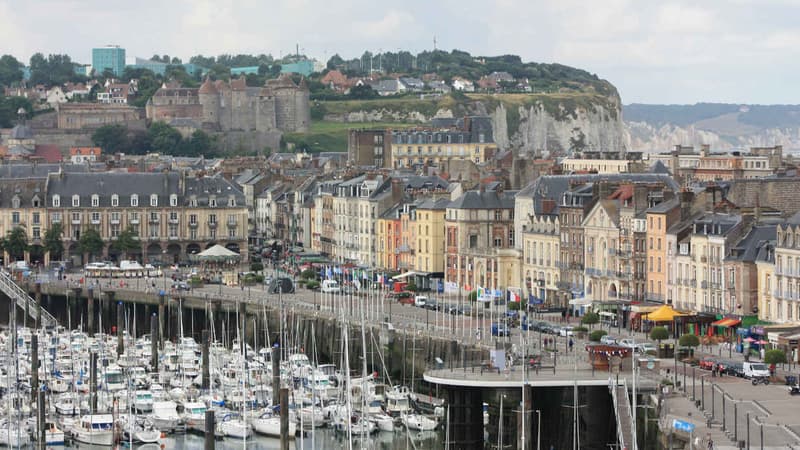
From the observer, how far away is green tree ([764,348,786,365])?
2147 inches

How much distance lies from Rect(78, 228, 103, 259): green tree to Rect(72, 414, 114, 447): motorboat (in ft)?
151

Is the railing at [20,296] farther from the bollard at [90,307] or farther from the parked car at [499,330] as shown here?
the parked car at [499,330]

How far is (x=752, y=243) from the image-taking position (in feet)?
214

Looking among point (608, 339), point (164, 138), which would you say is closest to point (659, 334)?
point (608, 339)

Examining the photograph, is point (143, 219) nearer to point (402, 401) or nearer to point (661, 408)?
point (402, 401)

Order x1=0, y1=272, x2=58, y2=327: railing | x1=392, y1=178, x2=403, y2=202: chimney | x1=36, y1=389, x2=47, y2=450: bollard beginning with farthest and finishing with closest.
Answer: x1=392, y1=178, x2=403, y2=202: chimney → x1=0, y1=272, x2=58, y2=327: railing → x1=36, y1=389, x2=47, y2=450: bollard

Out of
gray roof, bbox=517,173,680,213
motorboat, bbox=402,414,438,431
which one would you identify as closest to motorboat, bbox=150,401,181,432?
motorboat, bbox=402,414,438,431

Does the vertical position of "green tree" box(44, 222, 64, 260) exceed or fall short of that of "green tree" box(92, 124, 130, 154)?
it falls short

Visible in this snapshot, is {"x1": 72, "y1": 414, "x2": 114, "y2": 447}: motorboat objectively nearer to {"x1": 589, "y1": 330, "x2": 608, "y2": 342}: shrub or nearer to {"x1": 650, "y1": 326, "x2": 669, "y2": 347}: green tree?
{"x1": 589, "y1": 330, "x2": 608, "y2": 342}: shrub

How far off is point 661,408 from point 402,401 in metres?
12.2

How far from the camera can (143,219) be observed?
345ft

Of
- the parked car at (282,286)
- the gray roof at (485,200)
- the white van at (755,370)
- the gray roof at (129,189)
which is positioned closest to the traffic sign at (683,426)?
the white van at (755,370)

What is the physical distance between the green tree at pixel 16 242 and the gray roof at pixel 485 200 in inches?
1078

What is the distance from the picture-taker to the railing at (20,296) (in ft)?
288
